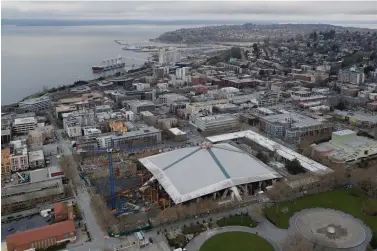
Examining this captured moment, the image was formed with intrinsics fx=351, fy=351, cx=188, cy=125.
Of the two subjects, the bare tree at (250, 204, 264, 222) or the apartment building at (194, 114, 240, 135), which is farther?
the apartment building at (194, 114, 240, 135)

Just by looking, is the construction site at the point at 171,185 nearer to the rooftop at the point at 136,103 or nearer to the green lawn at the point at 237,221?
the green lawn at the point at 237,221

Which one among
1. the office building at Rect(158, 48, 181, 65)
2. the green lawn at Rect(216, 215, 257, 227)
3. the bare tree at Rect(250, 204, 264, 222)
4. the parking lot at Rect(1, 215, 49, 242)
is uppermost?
the office building at Rect(158, 48, 181, 65)

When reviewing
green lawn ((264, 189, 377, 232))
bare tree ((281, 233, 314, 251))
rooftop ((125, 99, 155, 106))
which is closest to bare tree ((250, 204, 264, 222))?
green lawn ((264, 189, 377, 232))

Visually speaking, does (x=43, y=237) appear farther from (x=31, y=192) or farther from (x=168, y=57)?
(x=168, y=57)

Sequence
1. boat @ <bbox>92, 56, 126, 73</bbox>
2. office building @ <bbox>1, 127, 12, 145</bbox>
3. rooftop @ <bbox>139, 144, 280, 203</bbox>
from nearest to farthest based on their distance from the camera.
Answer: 1. rooftop @ <bbox>139, 144, 280, 203</bbox>
2. office building @ <bbox>1, 127, 12, 145</bbox>
3. boat @ <bbox>92, 56, 126, 73</bbox>

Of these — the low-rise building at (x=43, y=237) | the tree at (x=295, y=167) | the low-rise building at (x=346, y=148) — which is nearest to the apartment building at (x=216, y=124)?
the low-rise building at (x=346, y=148)

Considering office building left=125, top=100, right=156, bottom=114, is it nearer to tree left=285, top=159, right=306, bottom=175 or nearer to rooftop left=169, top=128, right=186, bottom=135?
rooftop left=169, top=128, right=186, bottom=135
